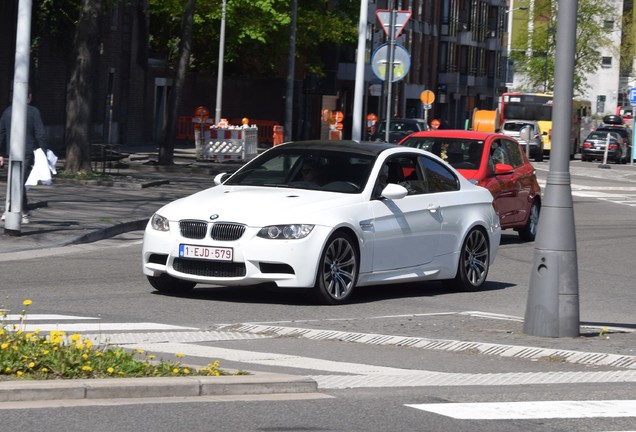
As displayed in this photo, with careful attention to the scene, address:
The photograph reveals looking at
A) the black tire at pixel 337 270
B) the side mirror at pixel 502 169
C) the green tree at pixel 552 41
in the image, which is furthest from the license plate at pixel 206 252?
the green tree at pixel 552 41

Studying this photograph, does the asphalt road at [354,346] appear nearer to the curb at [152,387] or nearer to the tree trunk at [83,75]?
the curb at [152,387]

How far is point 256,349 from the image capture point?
999cm

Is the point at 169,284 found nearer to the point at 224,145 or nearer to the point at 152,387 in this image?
the point at 152,387

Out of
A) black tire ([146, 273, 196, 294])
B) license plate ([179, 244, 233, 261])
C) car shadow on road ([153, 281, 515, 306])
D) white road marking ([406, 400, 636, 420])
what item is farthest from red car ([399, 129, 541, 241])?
white road marking ([406, 400, 636, 420])

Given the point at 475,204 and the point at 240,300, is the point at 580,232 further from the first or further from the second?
the point at 240,300

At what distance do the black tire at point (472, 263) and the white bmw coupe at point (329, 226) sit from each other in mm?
13

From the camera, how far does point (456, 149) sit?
833 inches

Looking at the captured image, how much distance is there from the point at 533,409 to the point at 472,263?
278 inches

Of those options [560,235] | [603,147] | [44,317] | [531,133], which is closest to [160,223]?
[44,317]

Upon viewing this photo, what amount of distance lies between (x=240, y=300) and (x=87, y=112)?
51.8ft

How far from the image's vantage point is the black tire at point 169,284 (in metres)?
13.4

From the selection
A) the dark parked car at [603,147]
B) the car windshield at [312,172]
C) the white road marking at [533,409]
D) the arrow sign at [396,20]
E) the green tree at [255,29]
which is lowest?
the white road marking at [533,409]

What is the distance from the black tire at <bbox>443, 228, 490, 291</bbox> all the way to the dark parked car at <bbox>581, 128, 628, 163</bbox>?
183 feet

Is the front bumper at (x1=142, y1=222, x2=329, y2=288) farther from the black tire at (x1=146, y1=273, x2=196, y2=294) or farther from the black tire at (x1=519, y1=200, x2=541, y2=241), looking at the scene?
the black tire at (x1=519, y1=200, x2=541, y2=241)
